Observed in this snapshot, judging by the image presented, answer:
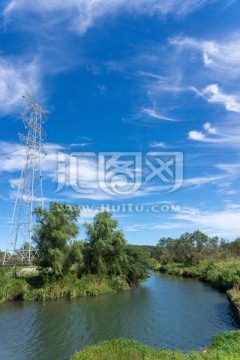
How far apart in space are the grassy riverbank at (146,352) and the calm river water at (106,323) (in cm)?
165

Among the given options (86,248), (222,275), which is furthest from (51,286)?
(222,275)

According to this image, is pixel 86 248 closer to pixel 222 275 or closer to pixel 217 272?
pixel 222 275

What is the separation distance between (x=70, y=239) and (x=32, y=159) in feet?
A: 42.3

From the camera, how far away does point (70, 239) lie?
94.9 feet

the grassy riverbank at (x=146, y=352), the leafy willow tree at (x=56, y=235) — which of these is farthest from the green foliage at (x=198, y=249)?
the grassy riverbank at (x=146, y=352)

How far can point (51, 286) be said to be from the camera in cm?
2686

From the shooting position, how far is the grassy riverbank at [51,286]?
25984 mm

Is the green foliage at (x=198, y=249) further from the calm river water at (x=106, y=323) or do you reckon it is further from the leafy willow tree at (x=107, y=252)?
the calm river water at (x=106, y=323)

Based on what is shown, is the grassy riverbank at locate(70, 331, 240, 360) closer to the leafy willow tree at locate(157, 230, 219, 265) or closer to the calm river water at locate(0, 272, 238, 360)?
the calm river water at locate(0, 272, 238, 360)

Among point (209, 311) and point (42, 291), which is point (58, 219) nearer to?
point (42, 291)

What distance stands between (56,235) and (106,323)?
1133 centimetres

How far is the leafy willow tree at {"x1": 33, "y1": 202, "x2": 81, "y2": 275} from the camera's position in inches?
1096

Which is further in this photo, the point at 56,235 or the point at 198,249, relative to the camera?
the point at 198,249

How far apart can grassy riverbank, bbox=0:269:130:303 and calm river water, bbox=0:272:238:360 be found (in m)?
1.39
